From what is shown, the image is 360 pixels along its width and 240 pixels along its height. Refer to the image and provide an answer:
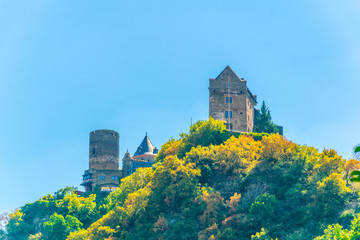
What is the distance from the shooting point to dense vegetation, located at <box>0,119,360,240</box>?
61875 mm

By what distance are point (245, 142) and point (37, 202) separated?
126ft

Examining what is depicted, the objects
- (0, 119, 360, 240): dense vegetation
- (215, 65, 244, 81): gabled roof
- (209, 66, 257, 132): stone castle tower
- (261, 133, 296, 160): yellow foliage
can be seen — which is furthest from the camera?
(215, 65, 244, 81): gabled roof

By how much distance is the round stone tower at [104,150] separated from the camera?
336 ft

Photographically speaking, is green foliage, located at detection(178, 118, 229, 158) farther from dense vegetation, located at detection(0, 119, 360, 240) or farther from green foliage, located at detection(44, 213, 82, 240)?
green foliage, located at detection(44, 213, 82, 240)

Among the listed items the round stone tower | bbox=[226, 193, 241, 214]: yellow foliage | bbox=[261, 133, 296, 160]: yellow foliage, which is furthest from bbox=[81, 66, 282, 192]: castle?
bbox=[226, 193, 241, 214]: yellow foliage

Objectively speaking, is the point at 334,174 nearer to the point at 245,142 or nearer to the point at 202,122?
the point at 245,142

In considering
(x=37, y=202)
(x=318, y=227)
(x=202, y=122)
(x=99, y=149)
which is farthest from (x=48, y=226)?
(x=318, y=227)

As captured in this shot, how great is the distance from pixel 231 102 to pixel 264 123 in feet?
17.7

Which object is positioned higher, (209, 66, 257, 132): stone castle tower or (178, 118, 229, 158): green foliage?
(209, 66, 257, 132): stone castle tower

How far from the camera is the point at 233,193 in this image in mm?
69375

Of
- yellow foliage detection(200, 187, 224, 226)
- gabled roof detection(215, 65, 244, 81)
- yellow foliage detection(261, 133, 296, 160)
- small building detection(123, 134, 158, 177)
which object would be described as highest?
gabled roof detection(215, 65, 244, 81)

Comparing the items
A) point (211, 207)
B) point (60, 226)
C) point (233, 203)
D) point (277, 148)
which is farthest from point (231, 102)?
point (60, 226)

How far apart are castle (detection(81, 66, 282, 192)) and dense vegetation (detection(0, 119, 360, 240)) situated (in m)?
7.11

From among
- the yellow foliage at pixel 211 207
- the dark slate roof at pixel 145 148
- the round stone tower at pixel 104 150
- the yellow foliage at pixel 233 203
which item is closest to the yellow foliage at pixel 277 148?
the yellow foliage at pixel 233 203
